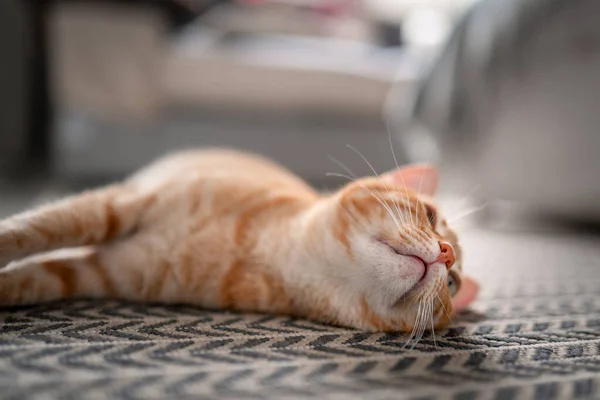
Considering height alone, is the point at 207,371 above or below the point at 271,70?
below

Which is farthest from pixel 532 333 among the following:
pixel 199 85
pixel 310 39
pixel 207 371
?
pixel 310 39

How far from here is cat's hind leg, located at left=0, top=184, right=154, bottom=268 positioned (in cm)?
110

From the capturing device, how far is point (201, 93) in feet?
11.7

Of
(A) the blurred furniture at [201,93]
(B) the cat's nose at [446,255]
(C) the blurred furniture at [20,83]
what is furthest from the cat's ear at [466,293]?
(C) the blurred furniture at [20,83]

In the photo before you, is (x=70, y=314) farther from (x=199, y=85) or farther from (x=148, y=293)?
(x=199, y=85)

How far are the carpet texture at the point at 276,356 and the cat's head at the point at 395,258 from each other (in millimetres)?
54

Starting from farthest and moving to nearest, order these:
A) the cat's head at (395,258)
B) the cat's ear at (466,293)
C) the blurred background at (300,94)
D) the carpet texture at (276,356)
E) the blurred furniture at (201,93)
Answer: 1. the blurred furniture at (201,93)
2. the blurred background at (300,94)
3. the cat's ear at (466,293)
4. the cat's head at (395,258)
5. the carpet texture at (276,356)

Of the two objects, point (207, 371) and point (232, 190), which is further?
point (232, 190)

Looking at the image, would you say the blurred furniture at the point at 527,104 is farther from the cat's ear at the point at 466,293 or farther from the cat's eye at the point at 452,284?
the cat's eye at the point at 452,284

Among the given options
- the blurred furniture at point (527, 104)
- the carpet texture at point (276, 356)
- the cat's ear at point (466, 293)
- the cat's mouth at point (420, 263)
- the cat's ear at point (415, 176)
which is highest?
the blurred furniture at point (527, 104)

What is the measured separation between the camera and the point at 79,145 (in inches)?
136

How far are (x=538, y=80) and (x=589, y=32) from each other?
29 cm

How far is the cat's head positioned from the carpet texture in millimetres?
54

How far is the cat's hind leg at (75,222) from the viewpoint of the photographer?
1104 mm
